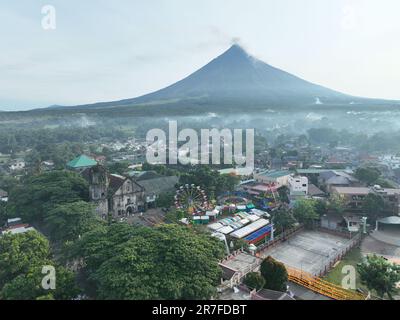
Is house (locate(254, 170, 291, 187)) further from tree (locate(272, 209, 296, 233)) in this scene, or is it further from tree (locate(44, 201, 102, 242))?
tree (locate(44, 201, 102, 242))

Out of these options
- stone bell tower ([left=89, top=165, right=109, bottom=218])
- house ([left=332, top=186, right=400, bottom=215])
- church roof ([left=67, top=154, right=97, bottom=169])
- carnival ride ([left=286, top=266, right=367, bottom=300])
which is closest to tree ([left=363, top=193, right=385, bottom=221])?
house ([left=332, top=186, right=400, bottom=215])

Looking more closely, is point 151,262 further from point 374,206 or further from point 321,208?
point 374,206

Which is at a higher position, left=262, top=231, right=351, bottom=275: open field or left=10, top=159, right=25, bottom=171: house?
left=10, top=159, right=25, bottom=171: house

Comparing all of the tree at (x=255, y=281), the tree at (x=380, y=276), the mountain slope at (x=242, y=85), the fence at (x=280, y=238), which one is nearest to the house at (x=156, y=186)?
the fence at (x=280, y=238)

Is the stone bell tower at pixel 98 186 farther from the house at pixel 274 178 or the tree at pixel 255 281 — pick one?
the house at pixel 274 178

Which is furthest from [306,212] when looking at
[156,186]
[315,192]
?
[156,186]
